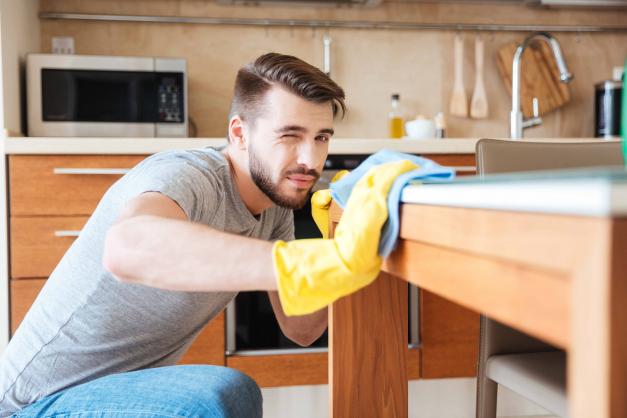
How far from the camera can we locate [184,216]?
2.88 ft

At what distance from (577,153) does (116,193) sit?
1022 mm

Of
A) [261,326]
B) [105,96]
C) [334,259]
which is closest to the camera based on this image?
[334,259]

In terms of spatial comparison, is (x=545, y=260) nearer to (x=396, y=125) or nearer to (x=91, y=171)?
(x=91, y=171)

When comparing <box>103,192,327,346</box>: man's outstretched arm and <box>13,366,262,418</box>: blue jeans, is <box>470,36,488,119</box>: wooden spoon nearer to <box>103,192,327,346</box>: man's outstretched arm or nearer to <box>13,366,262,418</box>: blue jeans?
<box>13,366,262,418</box>: blue jeans

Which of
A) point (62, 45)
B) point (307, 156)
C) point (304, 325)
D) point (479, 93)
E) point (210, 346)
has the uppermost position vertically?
point (62, 45)

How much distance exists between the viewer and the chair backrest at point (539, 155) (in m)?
1.47

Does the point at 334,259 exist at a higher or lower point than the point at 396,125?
lower

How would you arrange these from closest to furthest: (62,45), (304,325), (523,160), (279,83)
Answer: (279,83) < (304,325) < (523,160) < (62,45)

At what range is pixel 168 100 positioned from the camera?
7.97 ft

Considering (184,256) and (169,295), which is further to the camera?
(169,295)

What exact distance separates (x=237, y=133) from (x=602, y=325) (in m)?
1.01

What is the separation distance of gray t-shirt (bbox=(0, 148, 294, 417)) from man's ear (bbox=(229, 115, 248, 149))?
0.08 m

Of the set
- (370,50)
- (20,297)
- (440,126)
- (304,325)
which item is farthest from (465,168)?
(20,297)

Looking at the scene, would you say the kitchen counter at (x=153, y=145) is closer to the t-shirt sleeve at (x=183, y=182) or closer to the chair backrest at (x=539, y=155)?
the chair backrest at (x=539, y=155)
